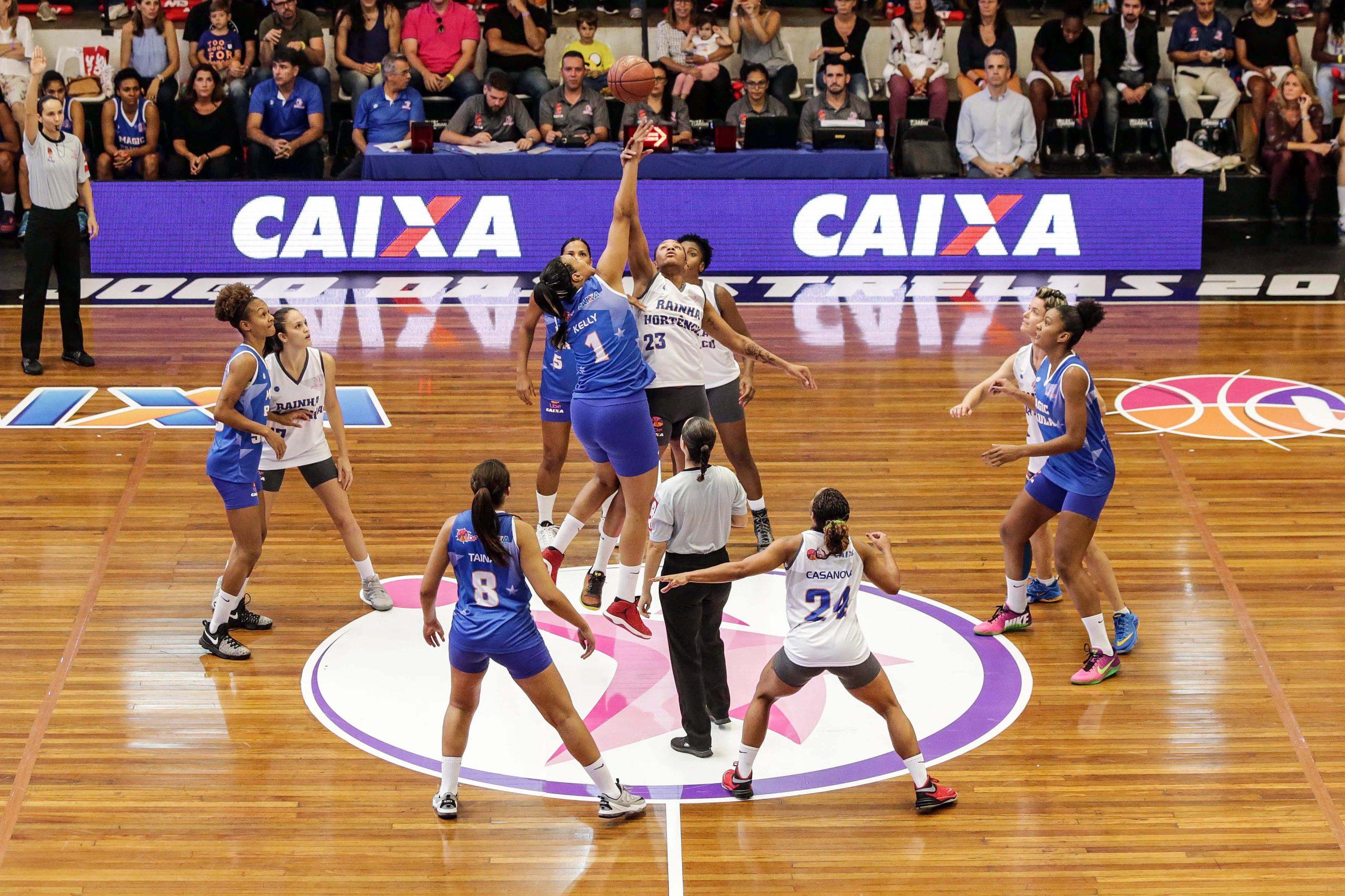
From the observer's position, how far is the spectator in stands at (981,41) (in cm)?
1870

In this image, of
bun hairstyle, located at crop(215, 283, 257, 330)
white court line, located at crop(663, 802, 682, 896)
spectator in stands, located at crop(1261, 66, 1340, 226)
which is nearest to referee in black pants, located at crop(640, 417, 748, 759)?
white court line, located at crop(663, 802, 682, 896)

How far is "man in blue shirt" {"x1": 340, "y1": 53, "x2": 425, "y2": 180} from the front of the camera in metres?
17.6

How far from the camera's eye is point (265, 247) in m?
16.3

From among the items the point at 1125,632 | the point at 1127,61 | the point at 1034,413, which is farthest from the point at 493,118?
the point at 1125,632

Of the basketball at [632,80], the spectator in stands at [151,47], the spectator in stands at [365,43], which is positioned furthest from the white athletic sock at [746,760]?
the spectator in stands at [151,47]

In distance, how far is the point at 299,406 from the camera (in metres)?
8.53

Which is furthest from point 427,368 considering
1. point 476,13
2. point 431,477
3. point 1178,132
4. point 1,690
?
point 1178,132

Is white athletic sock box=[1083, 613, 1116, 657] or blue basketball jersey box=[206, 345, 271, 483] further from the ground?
blue basketball jersey box=[206, 345, 271, 483]

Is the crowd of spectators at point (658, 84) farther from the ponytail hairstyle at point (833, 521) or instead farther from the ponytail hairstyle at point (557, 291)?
the ponytail hairstyle at point (833, 521)

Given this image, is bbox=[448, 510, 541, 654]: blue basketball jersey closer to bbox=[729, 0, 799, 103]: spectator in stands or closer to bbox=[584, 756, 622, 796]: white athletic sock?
bbox=[584, 756, 622, 796]: white athletic sock

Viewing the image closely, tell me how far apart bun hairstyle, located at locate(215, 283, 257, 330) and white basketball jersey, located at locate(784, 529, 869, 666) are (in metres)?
3.53

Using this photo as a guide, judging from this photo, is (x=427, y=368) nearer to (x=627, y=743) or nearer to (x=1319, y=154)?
(x=627, y=743)

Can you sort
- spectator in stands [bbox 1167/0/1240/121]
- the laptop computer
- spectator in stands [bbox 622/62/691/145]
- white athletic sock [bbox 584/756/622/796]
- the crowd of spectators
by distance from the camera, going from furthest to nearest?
spectator in stands [bbox 1167/0/1240/121] → the crowd of spectators → spectator in stands [bbox 622/62/691/145] → the laptop computer → white athletic sock [bbox 584/756/622/796]

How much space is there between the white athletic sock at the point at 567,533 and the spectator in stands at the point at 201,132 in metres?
10.2
